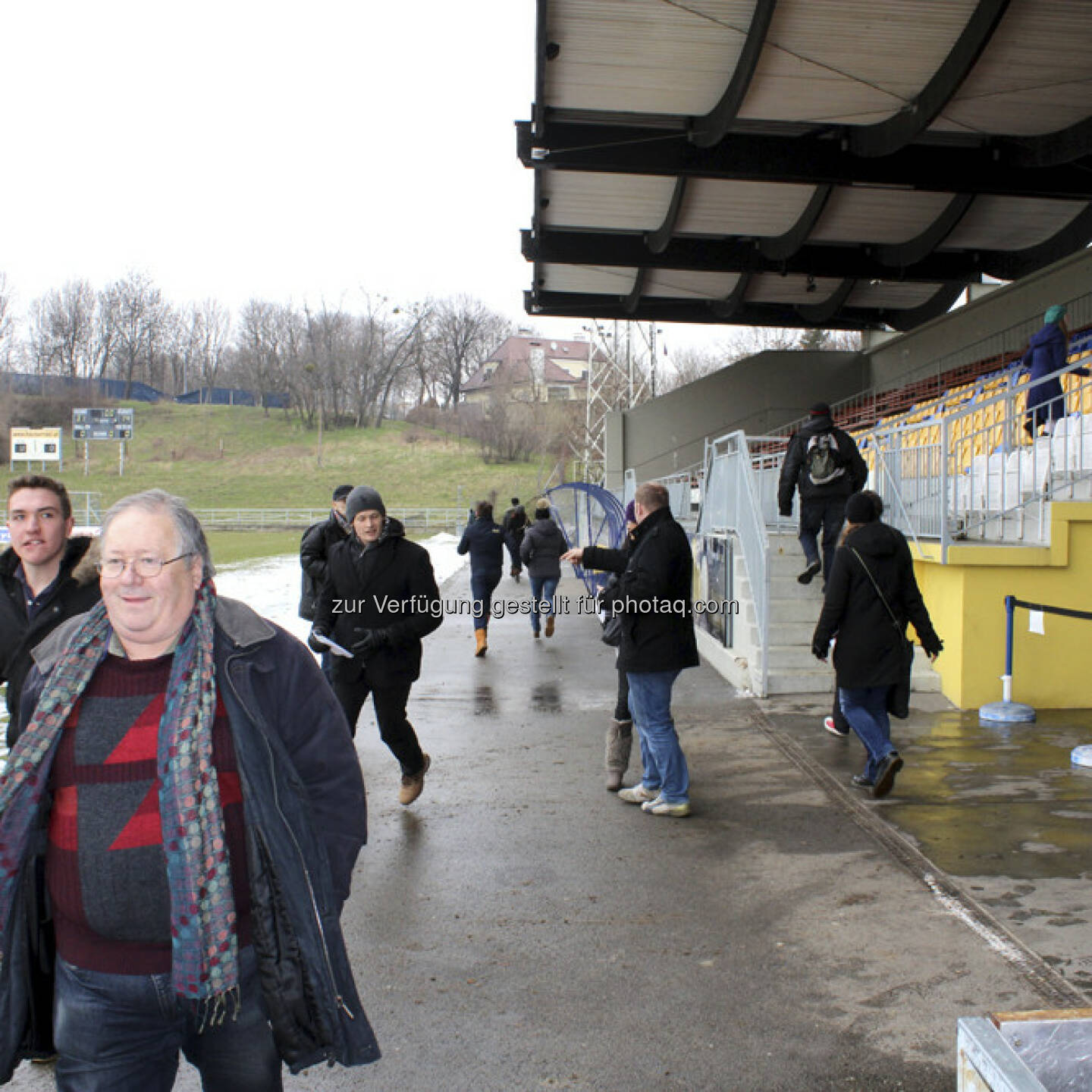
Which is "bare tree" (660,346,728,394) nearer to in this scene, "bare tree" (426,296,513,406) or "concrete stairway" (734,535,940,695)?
"bare tree" (426,296,513,406)

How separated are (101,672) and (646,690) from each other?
12.8 feet

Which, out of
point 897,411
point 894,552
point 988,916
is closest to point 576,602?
point 897,411

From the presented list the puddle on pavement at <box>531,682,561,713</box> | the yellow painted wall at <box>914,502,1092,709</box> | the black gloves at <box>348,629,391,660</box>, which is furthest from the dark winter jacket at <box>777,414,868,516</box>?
the black gloves at <box>348,629,391,660</box>

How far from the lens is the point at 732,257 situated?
72.5ft

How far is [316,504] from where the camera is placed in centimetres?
6247

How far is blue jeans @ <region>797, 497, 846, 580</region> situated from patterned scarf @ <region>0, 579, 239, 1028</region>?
802 cm

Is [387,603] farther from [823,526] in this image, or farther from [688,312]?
[688,312]

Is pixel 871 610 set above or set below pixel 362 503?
below

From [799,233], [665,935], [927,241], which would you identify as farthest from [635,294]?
[665,935]

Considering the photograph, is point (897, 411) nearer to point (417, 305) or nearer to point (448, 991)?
point (448, 991)

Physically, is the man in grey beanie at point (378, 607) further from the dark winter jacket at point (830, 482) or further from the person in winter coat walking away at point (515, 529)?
the person in winter coat walking away at point (515, 529)

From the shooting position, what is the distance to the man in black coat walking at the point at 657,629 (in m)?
5.74

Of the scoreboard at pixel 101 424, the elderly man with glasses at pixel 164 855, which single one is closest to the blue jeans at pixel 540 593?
the elderly man with glasses at pixel 164 855

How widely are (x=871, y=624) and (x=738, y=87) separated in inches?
384
